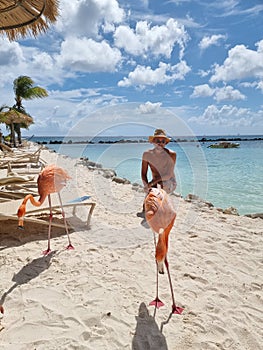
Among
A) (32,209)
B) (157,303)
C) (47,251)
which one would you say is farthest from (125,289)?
(32,209)

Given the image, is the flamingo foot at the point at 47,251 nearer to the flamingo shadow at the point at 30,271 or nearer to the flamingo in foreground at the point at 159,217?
the flamingo shadow at the point at 30,271

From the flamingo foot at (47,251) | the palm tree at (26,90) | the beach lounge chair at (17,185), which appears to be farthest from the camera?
the palm tree at (26,90)

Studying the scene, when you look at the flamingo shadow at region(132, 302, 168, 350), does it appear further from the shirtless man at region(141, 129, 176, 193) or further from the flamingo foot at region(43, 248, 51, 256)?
the shirtless man at region(141, 129, 176, 193)

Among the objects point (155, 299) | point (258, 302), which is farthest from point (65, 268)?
point (258, 302)

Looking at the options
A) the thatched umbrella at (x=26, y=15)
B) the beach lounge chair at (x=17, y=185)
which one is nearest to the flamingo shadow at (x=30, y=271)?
the beach lounge chair at (x=17, y=185)

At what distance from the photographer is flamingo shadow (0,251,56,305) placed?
9.02 feet

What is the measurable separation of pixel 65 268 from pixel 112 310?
0.96 m

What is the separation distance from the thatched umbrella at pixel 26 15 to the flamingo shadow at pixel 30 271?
104 inches

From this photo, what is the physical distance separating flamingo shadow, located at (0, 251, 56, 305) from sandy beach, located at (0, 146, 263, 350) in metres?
0.01

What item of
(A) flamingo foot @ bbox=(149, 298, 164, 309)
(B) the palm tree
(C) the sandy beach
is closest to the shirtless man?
(C) the sandy beach

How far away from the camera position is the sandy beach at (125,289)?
2088 millimetres

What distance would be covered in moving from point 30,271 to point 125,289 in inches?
44.1

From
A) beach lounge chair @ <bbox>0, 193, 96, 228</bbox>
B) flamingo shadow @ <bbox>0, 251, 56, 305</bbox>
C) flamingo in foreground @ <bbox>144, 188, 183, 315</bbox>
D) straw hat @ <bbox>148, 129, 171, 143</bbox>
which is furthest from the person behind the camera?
straw hat @ <bbox>148, 129, 171, 143</bbox>

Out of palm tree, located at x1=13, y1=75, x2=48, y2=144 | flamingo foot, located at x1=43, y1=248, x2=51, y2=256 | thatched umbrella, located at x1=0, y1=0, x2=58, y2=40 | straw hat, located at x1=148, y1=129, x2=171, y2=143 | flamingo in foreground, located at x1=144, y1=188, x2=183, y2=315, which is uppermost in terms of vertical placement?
palm tree, located at x1=13, y1=75, x2=48, y2=144
